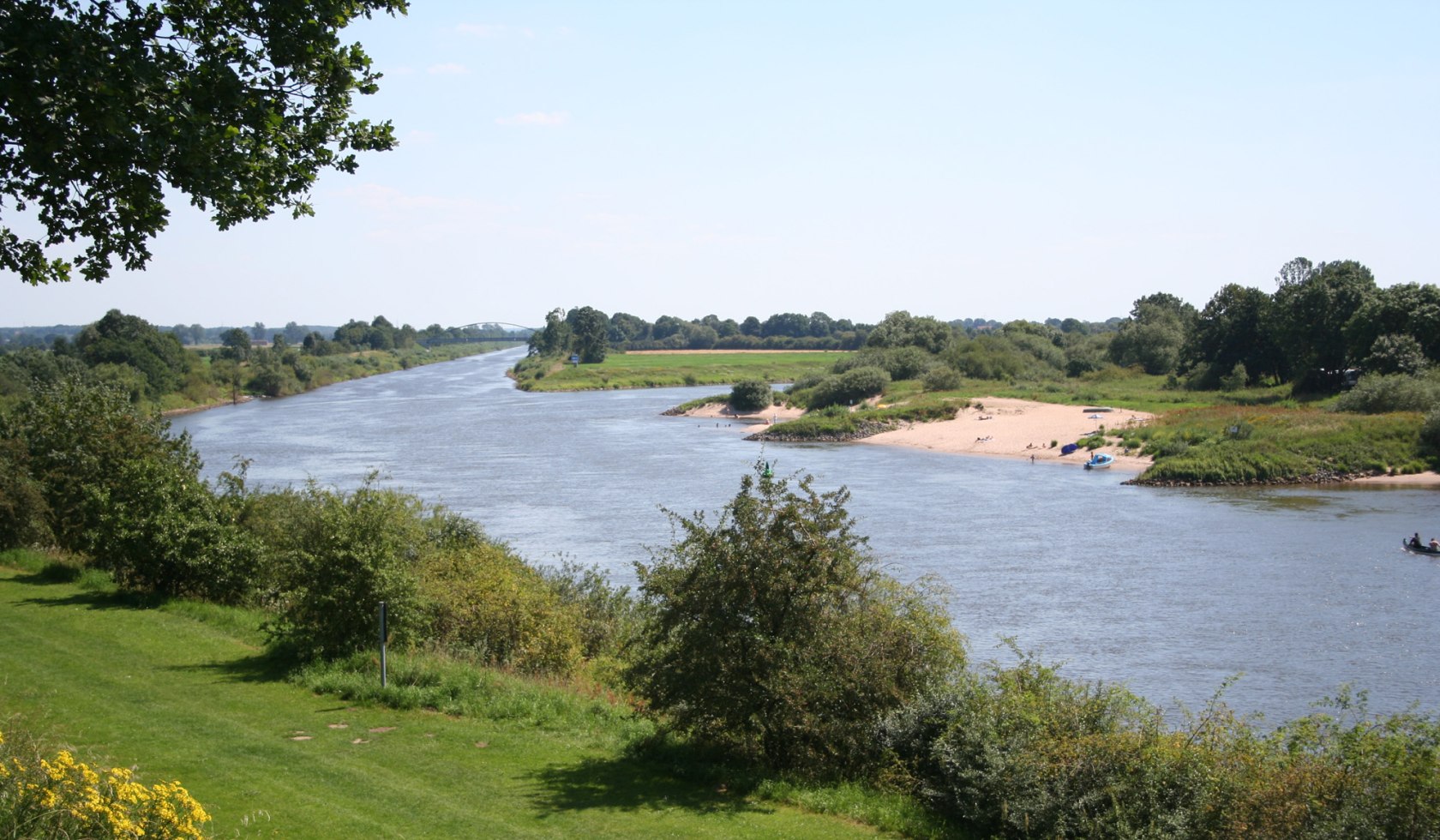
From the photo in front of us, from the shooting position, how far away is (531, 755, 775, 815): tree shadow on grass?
477 inches

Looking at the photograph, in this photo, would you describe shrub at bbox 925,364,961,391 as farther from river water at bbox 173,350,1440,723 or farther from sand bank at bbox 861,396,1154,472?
river water at bbox 173,350,1440,723

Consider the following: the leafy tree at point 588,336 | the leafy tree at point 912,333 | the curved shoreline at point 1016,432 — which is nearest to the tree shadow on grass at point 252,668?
the curved shoreline at point 1016,432

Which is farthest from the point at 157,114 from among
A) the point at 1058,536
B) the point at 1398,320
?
the point at 1398,320

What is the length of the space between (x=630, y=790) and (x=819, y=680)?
2548mm

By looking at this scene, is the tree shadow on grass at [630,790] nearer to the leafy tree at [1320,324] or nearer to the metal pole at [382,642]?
the metal pole at [382,642]

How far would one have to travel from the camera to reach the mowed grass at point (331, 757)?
11.2m

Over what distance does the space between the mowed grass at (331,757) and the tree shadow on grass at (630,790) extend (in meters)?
0.03

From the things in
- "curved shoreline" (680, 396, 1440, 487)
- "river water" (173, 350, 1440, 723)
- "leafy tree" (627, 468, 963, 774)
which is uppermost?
"leafy tree" (627, 468, 963, 774)

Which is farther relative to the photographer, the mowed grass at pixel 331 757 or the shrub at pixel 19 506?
the shrub at pixel 19 506

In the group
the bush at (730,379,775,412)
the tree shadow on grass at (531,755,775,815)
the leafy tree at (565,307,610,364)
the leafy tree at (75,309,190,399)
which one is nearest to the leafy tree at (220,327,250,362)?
the leafy tree at (75,309,190,399)

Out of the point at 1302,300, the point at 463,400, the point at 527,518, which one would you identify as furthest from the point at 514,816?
the point at 463,400

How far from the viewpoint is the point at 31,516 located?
2816 centimetres

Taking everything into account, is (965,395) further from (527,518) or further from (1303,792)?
(1303,792)

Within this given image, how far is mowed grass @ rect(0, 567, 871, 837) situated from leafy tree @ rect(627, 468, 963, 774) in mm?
1029
